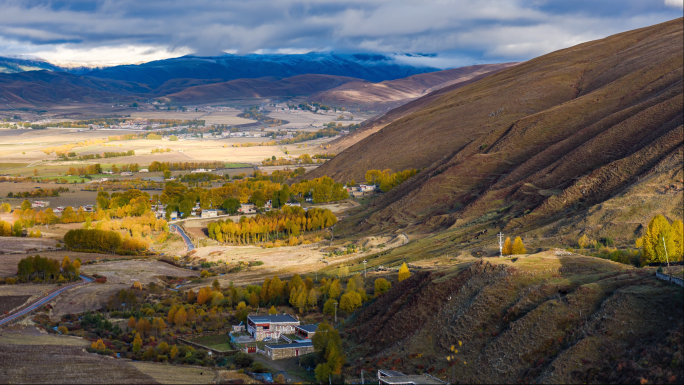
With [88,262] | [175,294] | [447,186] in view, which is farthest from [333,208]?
[175,294]

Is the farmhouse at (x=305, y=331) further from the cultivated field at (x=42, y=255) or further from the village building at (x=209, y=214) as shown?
the village building at (x=209, y=214)

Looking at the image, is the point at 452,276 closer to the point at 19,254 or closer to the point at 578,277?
the point at 578,277

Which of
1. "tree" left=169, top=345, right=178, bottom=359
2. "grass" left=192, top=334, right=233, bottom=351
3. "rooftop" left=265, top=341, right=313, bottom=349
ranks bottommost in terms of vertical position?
"grass" left=192, top=334, right=233, bottom=351

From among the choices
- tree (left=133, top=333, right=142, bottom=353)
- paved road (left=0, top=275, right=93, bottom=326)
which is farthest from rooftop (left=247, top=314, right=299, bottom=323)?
paved road (left=0, top=275, right=93, bottom=326)

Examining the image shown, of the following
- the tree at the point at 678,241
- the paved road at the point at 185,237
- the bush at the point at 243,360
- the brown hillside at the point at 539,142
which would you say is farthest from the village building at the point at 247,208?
the tree at the point at 678,241

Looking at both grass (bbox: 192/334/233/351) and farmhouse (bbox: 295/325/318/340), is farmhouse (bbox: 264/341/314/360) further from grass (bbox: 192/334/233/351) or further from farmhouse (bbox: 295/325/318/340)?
grass (bbox: 192/334/233/351)

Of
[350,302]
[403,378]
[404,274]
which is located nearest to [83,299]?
[350,302]

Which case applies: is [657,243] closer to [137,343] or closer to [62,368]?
[137,343]
